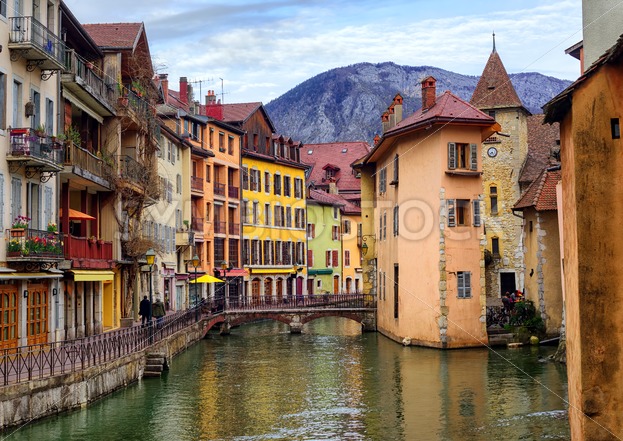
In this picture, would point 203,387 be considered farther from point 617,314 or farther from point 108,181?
point 617,314

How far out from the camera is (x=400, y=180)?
43.8m

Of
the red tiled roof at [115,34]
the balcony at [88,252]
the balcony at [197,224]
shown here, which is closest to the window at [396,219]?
the balcony at [88,252]

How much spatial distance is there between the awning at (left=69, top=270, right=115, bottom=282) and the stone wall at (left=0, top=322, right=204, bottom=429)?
372cm

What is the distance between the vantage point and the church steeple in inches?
2504

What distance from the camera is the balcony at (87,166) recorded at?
3241cm

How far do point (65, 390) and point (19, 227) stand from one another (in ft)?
20.6

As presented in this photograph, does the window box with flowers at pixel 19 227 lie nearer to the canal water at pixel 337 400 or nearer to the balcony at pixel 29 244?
the balcony at pixel 29 244

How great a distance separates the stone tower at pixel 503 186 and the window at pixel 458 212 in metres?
22.5

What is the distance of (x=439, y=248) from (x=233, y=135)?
32858 mm

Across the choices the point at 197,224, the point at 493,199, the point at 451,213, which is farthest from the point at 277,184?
the point at 451,213


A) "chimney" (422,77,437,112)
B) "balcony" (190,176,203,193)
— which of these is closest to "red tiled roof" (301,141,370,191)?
"balcony" (190,176,203,193)

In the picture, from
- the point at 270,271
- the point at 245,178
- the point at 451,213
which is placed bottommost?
the point at 270,271

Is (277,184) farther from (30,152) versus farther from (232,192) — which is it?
(30,152)

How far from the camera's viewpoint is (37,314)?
29.2 metres
